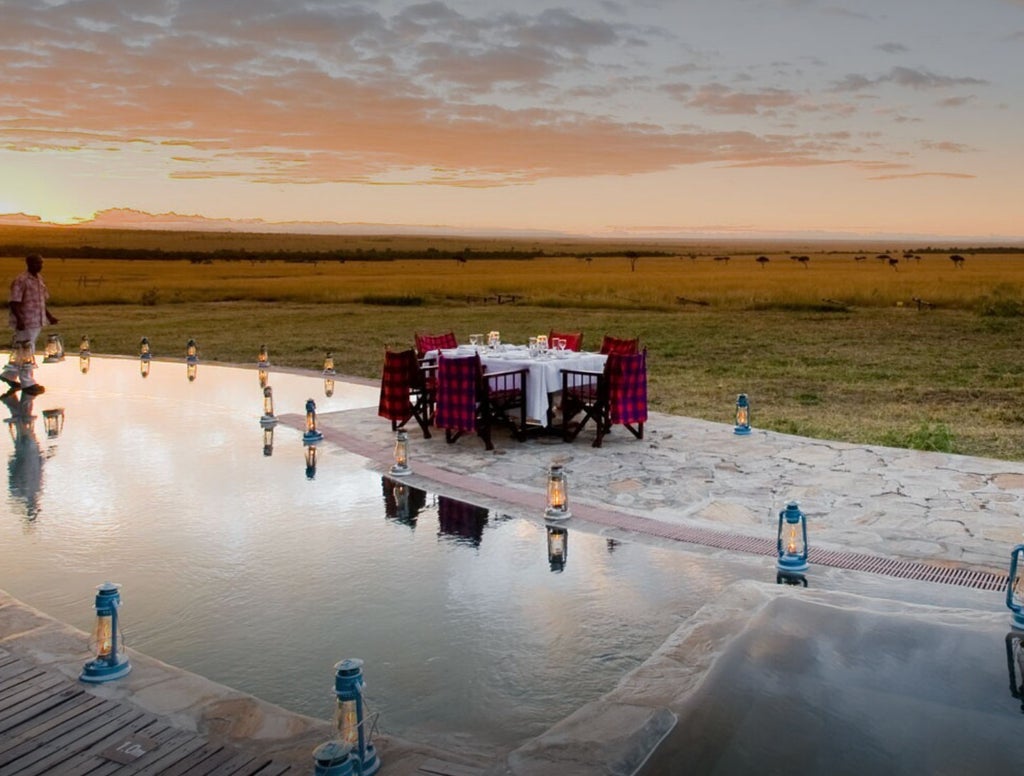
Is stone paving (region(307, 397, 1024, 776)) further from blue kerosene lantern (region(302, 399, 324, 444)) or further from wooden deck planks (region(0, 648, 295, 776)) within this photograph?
wooden deck planks (region(0, 648, 295, 776))

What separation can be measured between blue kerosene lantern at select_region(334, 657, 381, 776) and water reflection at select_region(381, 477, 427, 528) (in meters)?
Result: 4.18

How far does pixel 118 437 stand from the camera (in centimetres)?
1276

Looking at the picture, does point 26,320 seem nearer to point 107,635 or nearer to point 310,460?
point 310,460

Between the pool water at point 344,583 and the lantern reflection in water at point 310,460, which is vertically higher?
the lantern reflection in water at point 310,460

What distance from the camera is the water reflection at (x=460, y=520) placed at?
8219 millimetres

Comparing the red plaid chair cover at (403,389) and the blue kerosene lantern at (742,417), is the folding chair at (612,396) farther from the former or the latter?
the red plaid chair cover at (403,389)

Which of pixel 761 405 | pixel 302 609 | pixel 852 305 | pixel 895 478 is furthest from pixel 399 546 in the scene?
pixel 852 305

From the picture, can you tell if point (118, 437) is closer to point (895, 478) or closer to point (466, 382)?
point (466, 382)

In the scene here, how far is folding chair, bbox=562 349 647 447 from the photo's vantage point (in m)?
11.7

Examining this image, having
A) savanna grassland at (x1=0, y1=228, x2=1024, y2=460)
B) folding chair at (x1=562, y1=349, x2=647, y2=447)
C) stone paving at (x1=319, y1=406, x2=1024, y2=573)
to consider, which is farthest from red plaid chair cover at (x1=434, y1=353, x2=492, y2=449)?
savanna grassland at (x1=0, y1=228, x2=1024, y2=460)

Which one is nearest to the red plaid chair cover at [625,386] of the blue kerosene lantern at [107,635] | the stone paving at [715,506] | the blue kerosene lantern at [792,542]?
the stone paving at [715,506]

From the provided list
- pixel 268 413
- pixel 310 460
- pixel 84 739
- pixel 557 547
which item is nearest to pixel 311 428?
pixel 310 460

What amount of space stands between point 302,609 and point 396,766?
2.23 metres

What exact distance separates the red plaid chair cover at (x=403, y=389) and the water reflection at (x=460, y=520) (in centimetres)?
299
